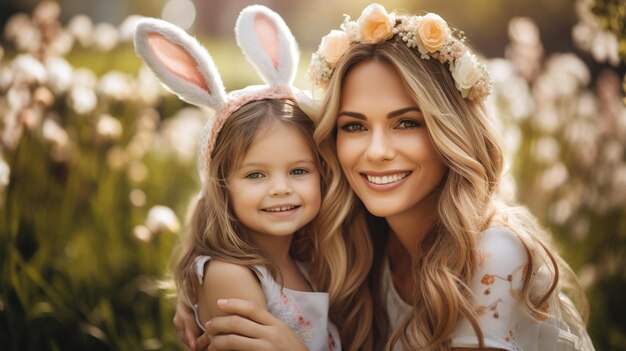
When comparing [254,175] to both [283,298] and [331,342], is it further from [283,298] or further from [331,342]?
[331,342]

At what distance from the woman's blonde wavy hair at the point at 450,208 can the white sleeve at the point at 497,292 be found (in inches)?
1.1

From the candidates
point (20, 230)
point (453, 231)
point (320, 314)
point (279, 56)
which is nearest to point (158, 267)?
point (20, 230)

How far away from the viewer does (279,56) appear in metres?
2.76

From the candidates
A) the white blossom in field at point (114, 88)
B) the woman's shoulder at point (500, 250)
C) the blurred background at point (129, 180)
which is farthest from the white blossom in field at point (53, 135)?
the woman's shoulder at point (500, 250)

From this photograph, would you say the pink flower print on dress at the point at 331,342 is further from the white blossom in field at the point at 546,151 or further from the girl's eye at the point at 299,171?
the white blossom in field at the point at 546,151

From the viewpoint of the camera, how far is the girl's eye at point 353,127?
101 inches

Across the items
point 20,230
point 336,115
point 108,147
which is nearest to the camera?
point 336,115

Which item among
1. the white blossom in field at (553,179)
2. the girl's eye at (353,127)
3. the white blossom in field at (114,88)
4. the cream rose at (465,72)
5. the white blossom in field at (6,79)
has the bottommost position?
the white blossom in field at (553,179)

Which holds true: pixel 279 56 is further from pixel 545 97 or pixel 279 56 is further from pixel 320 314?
pixel 545 97

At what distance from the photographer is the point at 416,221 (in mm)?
2738

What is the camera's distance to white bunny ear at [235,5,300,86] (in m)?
2.74

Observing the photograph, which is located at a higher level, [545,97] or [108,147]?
[545,97]

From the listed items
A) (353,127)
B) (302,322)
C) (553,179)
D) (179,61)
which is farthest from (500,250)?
(553,179)

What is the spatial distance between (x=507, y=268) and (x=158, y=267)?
184 cm
